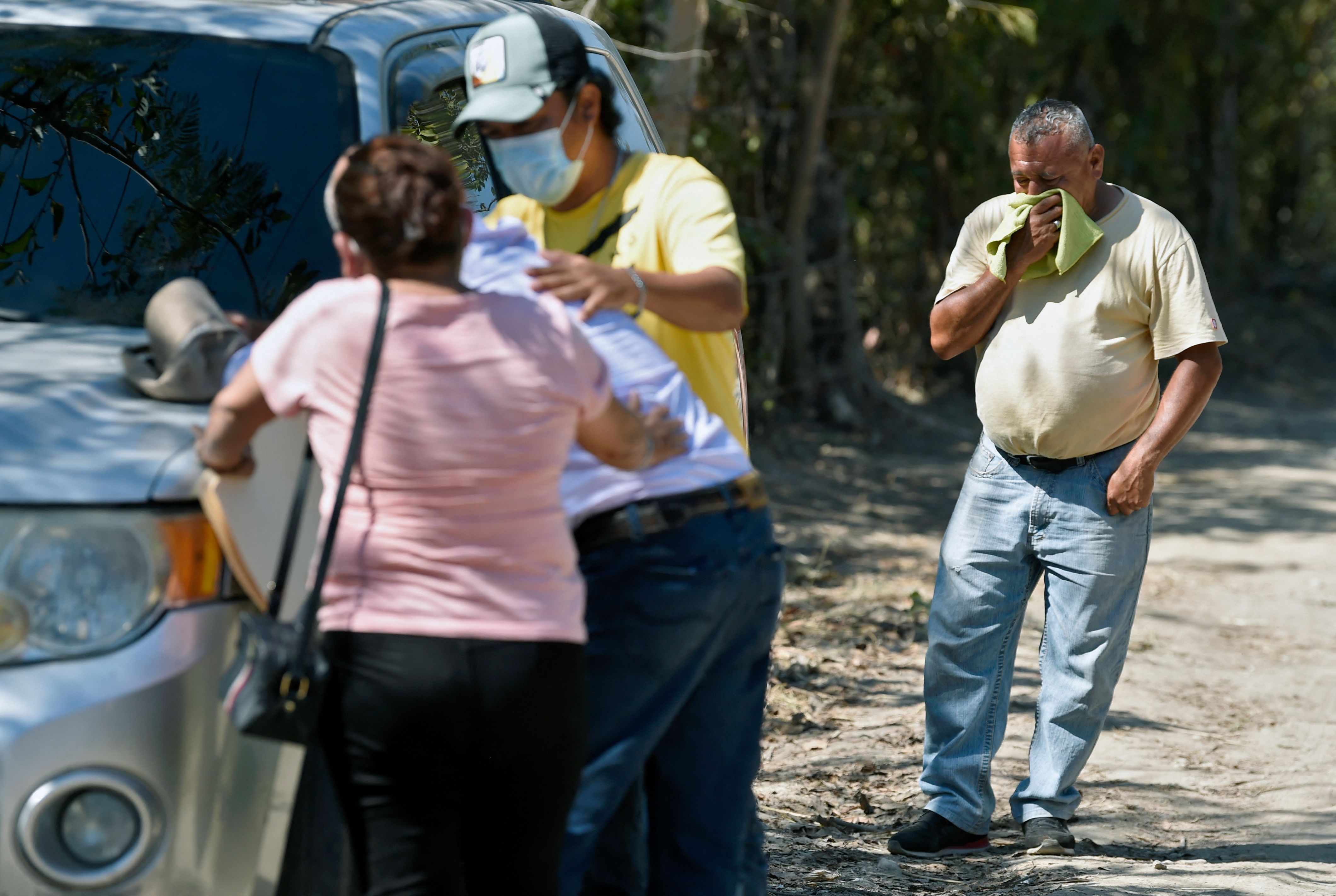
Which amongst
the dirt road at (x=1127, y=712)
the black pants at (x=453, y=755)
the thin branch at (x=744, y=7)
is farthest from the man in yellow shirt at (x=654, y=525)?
the thin branch at (x=744, y=7)

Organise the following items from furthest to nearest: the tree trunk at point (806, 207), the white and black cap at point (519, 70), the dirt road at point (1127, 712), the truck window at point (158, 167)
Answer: the tree trunk at point (806, 207), the dirt road at point (1127, 712), the truck window at point (158, 167), the white and black cap at point (519, 70)

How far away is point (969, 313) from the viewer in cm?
407

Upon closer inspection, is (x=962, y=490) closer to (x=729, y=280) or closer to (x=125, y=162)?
(x=729, y=280)

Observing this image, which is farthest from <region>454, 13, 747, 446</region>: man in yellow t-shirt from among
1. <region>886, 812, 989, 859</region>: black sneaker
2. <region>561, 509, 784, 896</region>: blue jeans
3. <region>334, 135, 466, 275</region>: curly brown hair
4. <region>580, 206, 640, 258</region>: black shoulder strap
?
<region>886, 812, 989, 859</region>: black sneaker

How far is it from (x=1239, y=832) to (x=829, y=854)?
4.23ft

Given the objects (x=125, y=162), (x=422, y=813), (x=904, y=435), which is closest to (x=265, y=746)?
(x=422, y=813)

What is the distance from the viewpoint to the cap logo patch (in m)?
2.62

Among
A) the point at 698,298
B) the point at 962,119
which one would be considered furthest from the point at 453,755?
the point at 962,119

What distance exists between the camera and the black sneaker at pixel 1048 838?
4156 mm

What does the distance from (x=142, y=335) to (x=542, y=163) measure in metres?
0.81

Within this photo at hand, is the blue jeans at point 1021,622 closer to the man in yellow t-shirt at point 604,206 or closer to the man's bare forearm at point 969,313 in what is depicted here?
the man's bare forearm at point 969,313

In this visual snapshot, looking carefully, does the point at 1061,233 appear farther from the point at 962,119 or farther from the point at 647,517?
the point at 962,119

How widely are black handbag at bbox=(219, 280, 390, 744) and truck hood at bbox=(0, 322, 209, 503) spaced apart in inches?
10.4

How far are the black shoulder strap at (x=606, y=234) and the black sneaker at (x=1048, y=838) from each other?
2.26 metres
